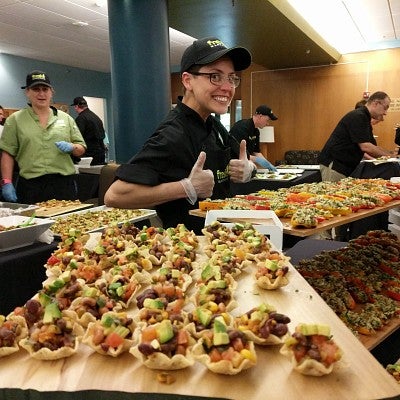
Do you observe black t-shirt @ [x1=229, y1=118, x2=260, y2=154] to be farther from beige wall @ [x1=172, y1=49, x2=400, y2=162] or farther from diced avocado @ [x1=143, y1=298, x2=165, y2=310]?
beige wall @ [x1=172, y1=49, x2=400, y2=162]

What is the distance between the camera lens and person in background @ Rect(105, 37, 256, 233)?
5.72ft

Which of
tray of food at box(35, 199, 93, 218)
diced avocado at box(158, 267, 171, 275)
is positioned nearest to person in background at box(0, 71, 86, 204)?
tray of food at box(35, 199, 93, 218)

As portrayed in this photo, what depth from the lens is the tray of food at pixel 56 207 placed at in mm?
3018

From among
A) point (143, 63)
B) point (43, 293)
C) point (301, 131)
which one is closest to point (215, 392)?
point (43, 293)

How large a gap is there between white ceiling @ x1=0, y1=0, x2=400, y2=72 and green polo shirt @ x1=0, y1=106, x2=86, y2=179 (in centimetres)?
326

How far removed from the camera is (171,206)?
1.92 metres

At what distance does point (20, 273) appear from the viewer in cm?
185

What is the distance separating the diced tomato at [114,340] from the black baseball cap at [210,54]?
1.27 metres

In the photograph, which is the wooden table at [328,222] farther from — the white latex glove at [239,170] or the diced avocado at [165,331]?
the diced avocado at [165,331]

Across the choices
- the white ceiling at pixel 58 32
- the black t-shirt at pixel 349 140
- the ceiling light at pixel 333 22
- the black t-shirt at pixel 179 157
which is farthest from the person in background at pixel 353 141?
the white ceiling at pixel 58 32

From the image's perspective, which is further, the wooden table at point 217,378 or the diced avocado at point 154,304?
the diced avocado at point 154,304

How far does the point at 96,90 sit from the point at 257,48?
6179 millimetres

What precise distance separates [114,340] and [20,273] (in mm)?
1267

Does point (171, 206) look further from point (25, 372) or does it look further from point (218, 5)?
point (218, 5)
